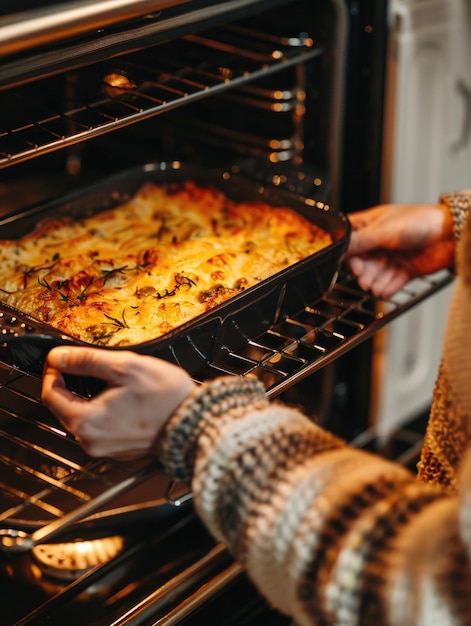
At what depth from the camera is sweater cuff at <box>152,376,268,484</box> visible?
2.70 feet

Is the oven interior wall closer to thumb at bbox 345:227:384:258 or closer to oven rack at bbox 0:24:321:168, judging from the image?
oven rack at bbox 0:24:321:168

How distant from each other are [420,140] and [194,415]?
0.91 metres

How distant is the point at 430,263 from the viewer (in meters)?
1.27

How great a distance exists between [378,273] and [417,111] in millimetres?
407

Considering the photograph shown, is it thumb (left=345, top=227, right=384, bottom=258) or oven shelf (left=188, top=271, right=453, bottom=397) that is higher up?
thumb (left=345, top=227, right=384, bottom=258)

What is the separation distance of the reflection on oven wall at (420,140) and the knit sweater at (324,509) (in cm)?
76

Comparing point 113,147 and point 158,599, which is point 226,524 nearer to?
point 158,599

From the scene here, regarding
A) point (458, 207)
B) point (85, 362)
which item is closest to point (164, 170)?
point (458, 207)

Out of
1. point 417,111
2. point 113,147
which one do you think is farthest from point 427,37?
point 113,147

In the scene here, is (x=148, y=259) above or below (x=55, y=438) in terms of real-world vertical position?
above

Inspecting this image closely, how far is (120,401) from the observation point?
832mm

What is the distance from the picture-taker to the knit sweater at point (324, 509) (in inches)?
27.0

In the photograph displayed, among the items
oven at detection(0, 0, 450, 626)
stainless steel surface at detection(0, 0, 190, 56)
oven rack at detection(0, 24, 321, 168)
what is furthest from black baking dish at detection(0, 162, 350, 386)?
stainless steel surface at detection(0, 0, 190, 56)

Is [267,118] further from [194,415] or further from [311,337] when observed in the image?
[194,415]
